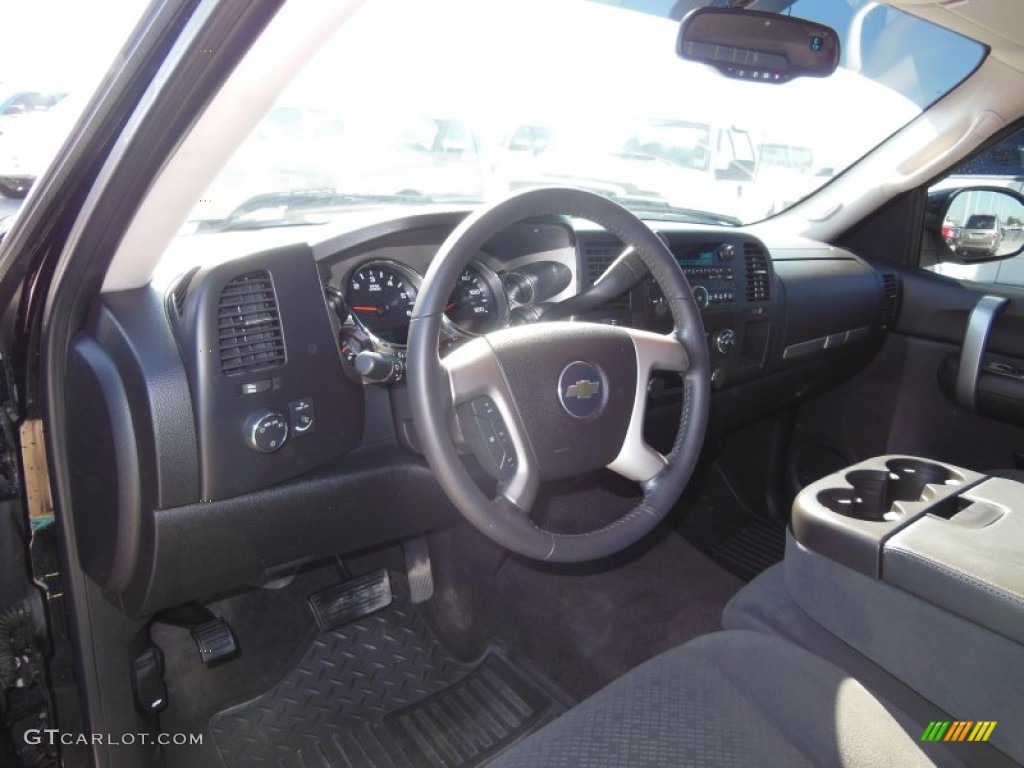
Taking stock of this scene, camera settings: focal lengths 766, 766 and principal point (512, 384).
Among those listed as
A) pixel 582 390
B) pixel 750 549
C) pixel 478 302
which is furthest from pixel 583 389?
pixel 750 549

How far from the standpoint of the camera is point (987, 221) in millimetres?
3012

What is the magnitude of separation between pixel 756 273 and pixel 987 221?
1.16 m

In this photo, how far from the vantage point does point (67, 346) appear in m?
1.46

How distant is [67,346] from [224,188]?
0.47 m

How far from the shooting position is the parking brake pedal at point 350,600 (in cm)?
235

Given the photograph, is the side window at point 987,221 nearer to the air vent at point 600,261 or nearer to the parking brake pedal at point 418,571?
the air vent at point 600,261

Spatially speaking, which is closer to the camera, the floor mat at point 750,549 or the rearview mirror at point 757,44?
the rearview mirror at point 757,44

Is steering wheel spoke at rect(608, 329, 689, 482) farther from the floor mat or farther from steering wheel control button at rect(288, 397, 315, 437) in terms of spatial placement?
the floor mat


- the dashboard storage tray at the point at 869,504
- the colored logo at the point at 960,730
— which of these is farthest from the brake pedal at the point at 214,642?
the colored logo at the point at 960,730

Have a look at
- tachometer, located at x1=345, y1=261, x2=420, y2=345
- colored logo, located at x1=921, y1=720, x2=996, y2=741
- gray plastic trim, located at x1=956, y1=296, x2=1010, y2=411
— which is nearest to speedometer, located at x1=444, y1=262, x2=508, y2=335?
tachometer, located at x1=345, y1=261, x2=420, y2=345

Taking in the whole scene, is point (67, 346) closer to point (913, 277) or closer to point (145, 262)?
point (145, 262)

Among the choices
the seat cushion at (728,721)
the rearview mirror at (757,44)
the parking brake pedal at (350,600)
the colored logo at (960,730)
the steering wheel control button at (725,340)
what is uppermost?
the rearview mirror at (757,44)

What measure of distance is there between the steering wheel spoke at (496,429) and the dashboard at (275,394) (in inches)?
10.0

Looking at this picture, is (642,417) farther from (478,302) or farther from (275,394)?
(275,394)
